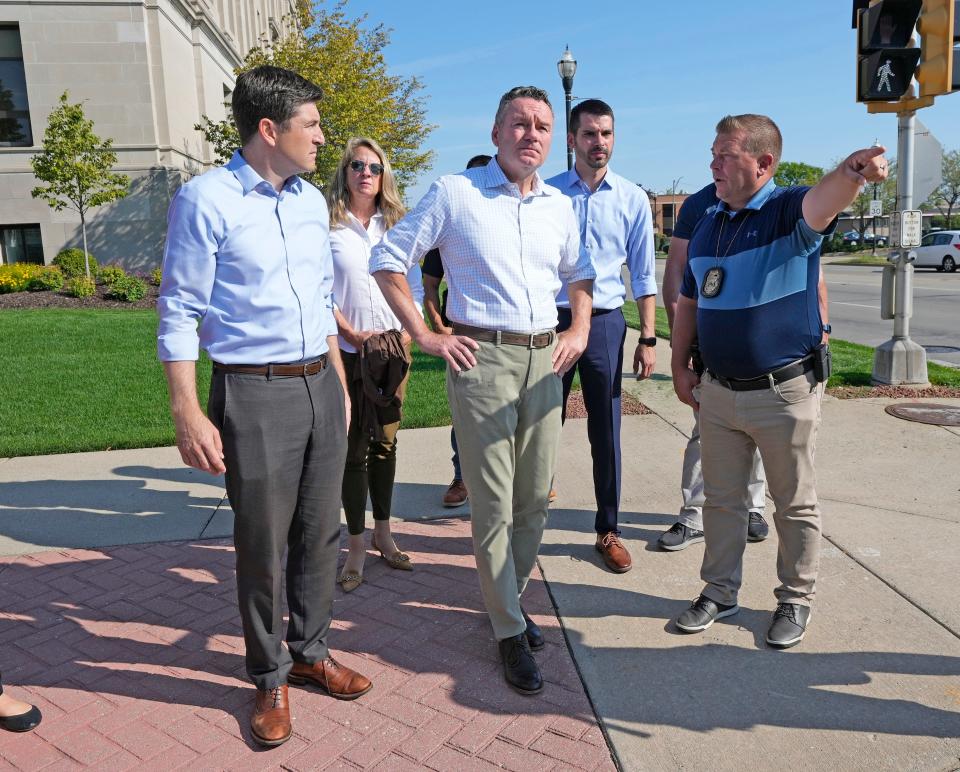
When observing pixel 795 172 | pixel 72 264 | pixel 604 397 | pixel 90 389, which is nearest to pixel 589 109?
pixel 604 397

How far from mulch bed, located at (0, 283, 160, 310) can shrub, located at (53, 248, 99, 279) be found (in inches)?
108

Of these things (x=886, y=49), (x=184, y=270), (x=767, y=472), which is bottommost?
(x=767, y=472)

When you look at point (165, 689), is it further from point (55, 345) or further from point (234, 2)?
point (234, 2)

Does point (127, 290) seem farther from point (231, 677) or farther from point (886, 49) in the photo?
point (231, 677)

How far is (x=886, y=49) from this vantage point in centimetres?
654

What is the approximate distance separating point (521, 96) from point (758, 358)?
141 centimetres

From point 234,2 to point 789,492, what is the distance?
121 ft

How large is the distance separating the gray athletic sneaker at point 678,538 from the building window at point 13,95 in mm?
24569

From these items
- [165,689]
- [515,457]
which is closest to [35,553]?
[165,689]

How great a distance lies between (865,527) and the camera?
4.68 m

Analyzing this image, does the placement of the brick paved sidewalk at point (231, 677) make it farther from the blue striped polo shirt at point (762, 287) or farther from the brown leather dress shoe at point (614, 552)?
the blue striped polo shirt at point (762, 287)

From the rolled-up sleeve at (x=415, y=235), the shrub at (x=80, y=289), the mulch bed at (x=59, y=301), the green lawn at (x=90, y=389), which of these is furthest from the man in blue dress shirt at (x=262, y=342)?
the shrub at (x=80, y=289)

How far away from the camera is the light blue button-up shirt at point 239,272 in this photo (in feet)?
8.90

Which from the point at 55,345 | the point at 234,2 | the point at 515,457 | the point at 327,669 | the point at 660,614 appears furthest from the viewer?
the point at 234,2
